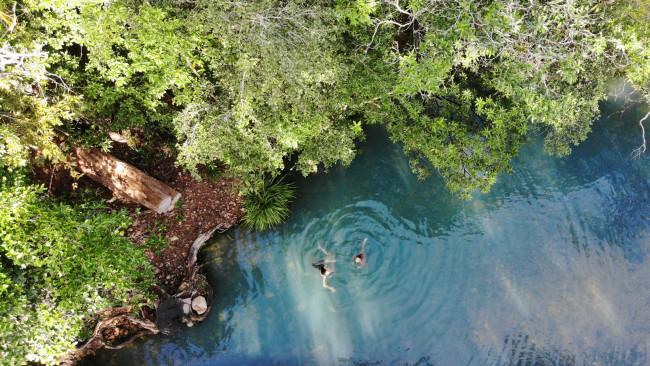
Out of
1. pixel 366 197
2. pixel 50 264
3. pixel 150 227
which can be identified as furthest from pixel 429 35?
pixel 150 227

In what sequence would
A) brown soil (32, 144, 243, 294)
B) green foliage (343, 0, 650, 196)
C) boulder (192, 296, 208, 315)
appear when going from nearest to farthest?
green foliage (343, 0, 650, 196) < brown soil (32, 144, 243, 294) < boulder (192, 296, 208, 315)

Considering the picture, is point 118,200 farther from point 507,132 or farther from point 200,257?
point 507,132

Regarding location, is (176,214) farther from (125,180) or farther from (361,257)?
(361,257)

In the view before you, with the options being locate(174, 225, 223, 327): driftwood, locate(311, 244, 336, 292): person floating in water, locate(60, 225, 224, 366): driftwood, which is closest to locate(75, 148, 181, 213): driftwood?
locate(174, 225, 223, 327): driftwood

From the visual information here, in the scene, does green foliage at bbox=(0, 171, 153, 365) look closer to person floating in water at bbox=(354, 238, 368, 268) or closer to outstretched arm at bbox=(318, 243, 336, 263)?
outstretched arm at bbox=(318, 243, 336, 263)

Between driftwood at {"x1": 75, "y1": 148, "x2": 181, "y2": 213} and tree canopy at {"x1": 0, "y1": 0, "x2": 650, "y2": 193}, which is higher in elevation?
tree canopy at {"x1": 0, "y1": 0, "x2": 650, "y2": 193}

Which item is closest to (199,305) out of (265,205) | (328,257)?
(265,205)
